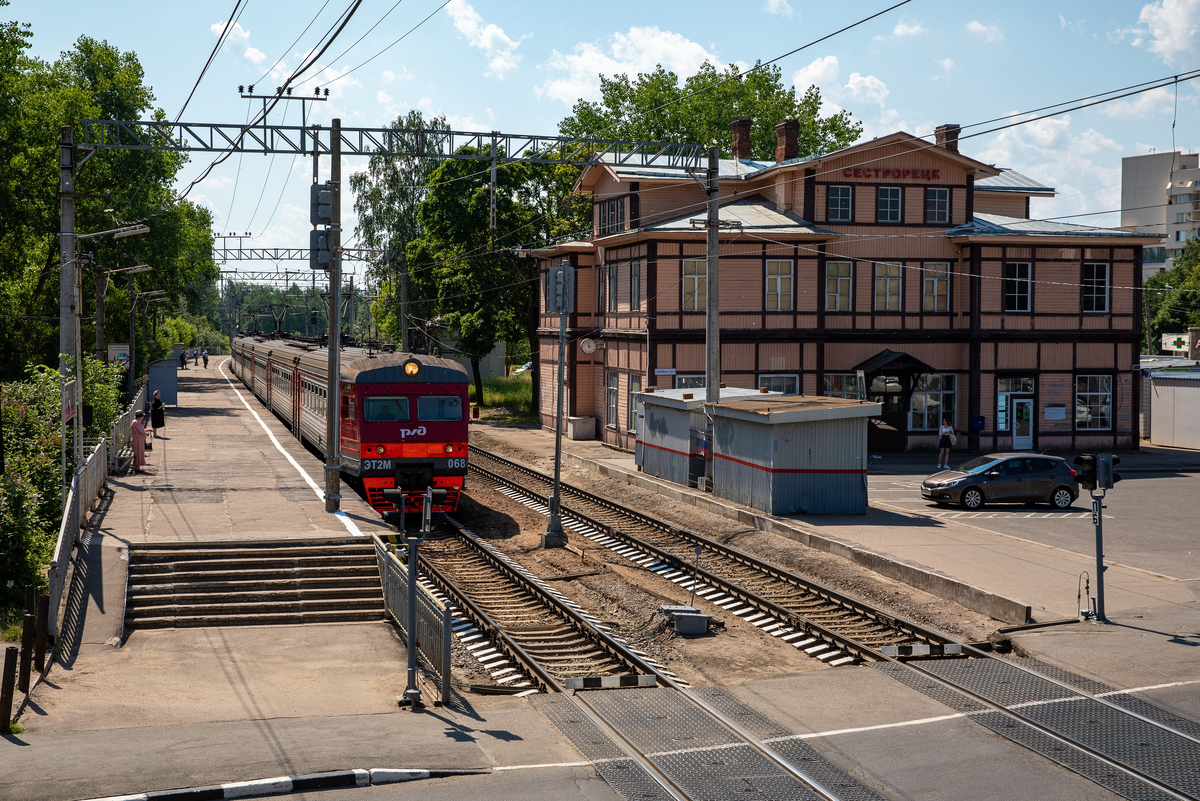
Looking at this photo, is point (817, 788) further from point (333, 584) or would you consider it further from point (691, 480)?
point (691, 480)

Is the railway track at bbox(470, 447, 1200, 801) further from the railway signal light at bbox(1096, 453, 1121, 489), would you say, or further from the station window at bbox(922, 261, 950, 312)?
the station window at bbox(922, 261, 950, 312)

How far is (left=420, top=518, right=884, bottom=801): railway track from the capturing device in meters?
8.78

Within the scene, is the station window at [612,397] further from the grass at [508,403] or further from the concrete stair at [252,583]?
the concrete stair at [252,583]

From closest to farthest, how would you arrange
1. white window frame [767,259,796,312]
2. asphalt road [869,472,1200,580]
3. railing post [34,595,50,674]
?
1. railing post [34,595,50,674]
2. asphalt road [869,472,1200,580]
3. white window frame [767,259,796,312]

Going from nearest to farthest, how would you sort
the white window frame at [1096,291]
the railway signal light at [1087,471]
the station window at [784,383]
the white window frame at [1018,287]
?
the railway signal light at [1087,471] < the station window at [784,383] < the white window frame at [1018,287] < the white window frame at [1096,291]

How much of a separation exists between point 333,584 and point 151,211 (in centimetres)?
4126

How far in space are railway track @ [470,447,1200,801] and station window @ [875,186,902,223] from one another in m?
17.6

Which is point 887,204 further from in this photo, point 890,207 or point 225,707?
point 225,707

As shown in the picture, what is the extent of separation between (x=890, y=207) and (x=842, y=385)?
606 cm

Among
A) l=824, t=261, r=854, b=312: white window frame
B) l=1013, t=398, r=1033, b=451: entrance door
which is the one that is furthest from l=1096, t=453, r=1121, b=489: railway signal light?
l=1013, t=398, r=1033, b=451: entrance door

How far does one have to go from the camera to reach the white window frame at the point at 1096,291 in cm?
3569

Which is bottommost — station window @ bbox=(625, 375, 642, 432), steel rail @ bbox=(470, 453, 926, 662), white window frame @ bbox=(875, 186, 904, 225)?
steel rail @ bbox=(470, 453, 926, 662)

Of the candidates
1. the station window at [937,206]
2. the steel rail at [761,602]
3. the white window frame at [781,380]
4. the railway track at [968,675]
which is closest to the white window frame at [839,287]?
the white window frame at [781,380]

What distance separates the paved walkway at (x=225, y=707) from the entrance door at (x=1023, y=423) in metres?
24.1
